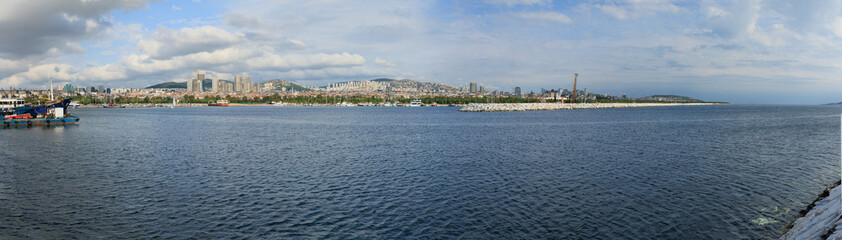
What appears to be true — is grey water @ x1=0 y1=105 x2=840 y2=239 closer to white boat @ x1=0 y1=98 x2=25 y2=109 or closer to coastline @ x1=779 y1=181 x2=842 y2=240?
coastline @ x1=779 y1=181 x2=842 y2=240

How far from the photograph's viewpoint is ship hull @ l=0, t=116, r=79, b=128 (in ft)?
220

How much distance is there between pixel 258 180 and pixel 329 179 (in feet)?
12.8

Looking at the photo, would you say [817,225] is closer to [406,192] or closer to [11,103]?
[406,192]

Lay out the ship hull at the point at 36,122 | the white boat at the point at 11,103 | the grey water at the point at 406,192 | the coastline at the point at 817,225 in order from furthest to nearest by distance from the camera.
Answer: the white boat at the point at 11,103 → the ship hull at the point at 36,122 → the grey water at the point at 406,192 → the coastline at the point at 817,225

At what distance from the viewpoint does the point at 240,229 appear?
1518cm

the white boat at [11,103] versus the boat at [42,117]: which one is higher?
the white boat at [11,103]

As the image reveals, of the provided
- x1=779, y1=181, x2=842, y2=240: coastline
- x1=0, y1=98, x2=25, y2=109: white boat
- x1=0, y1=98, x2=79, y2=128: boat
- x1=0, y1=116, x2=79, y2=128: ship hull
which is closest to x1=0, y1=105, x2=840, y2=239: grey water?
x1=779, y1=181, x2=842, y2=240: coastline

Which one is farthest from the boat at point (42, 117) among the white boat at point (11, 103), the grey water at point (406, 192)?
the grey water at point (406, 192)

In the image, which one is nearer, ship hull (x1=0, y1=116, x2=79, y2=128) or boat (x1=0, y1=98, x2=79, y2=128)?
ship hull (x1=0, y1=116, x2=79, y2=128)

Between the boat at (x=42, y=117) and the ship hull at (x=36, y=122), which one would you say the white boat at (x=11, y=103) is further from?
the ship hull at (x=36, y=122)

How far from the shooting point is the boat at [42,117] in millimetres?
67688

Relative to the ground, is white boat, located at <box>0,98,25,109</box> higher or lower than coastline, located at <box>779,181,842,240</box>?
higher

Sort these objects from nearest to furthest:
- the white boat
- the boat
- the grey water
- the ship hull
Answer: the grey water
the ship hull
the boat
the white boat

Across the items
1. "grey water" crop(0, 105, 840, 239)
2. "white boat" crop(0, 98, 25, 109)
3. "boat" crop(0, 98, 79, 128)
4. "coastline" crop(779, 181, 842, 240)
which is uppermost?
"white boat" crop(0, 98, 25, 109)
